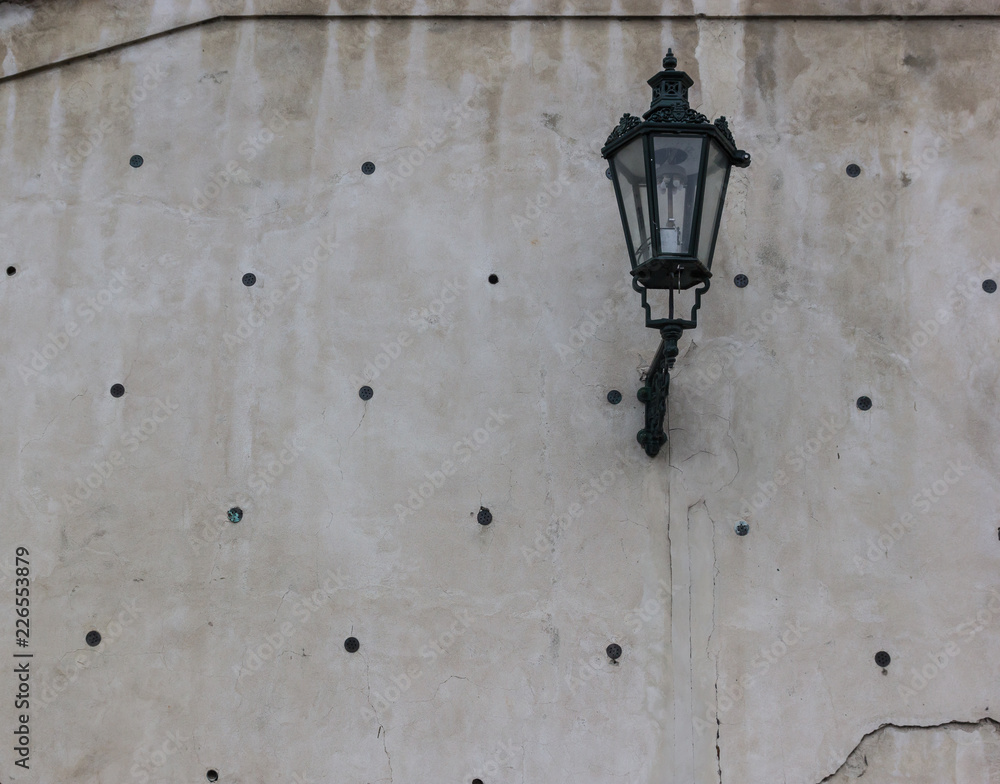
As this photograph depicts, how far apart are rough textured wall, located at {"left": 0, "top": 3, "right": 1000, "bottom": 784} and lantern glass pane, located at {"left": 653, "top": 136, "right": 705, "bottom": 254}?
3.77ft

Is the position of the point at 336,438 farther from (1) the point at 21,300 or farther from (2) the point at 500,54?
(2) the point at 500,54

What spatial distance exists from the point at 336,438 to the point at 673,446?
1750 millimetres

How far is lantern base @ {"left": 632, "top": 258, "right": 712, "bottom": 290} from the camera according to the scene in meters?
4.25

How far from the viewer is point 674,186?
4.25 meters

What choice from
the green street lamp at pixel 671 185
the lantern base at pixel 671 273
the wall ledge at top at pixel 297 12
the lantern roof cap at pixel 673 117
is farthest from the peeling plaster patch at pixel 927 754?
the wall ledge at top at pixel 297 12

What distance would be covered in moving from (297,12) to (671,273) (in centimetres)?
280

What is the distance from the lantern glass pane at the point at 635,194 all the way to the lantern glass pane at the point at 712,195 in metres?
0.24

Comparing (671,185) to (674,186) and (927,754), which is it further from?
(927,754)

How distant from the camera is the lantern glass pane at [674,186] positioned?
424 centimetres

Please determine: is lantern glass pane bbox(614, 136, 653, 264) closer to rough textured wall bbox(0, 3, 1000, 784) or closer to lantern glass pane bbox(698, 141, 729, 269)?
lantern glass pane bbox(698, 141, 729, 269)

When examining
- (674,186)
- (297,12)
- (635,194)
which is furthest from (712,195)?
(297,12)

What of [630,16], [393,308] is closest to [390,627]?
[393,308]

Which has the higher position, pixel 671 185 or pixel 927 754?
pixel 671 185

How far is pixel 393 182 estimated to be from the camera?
5555 millimetres
